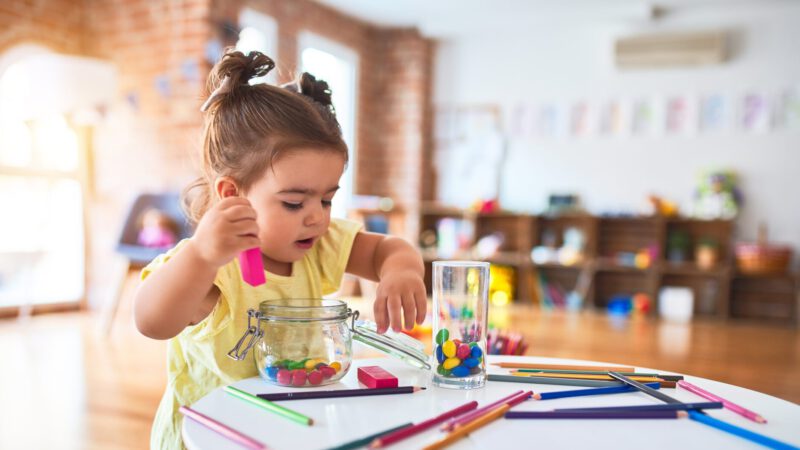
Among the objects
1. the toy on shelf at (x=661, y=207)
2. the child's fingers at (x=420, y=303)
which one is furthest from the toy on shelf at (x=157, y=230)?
the toy on shelf at (x=661, y=207)

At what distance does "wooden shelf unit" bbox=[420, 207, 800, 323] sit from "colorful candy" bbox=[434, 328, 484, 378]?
4.22 meters

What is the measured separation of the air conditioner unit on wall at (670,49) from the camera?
14.9ft

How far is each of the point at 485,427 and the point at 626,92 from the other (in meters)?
4.84

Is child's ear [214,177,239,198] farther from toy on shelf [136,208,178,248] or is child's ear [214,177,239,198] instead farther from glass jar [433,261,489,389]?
toy on shelf [136,208,178,248]

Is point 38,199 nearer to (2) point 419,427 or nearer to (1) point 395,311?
(1) point 395,311

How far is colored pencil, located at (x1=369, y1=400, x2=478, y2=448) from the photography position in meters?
0.47

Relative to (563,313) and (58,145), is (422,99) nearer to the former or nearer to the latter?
(563,313)

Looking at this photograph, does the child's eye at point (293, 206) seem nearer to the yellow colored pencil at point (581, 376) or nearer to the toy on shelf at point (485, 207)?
the yellow colored pencil at point (581, 376)

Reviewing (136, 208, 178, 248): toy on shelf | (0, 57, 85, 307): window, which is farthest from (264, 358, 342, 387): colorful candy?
(0, 57, 85, 307): window

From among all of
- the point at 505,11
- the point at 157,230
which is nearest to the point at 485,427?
the point at 157,230

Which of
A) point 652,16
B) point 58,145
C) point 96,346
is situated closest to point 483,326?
point 96,346

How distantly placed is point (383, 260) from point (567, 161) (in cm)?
437

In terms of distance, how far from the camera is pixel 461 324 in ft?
2.20

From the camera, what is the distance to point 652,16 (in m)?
4.72
